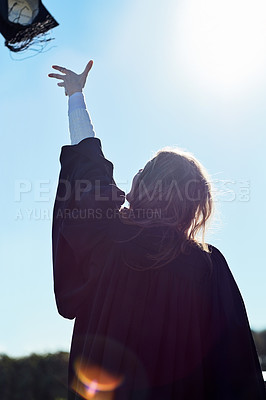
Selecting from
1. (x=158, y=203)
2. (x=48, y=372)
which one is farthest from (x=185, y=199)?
(x=48, y=372)

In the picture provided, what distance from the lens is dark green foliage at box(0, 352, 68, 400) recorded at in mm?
16016

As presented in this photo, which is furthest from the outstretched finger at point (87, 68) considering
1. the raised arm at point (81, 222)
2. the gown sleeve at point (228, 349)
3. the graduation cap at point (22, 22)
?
the graduation cap at point (22, 22)

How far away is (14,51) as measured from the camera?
13.6ft

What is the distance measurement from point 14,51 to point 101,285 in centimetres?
294

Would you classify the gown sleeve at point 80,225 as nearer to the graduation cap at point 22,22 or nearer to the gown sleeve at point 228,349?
the gown sleeve at point 228,349

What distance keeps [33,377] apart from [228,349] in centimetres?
1585

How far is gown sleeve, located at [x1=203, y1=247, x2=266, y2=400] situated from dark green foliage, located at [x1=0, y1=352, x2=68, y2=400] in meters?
14.9

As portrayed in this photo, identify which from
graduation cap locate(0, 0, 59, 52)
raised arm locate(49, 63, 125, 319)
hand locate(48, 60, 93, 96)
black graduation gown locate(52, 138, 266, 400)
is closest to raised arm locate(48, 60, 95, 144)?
hand locate(48, 60, 93, 96)

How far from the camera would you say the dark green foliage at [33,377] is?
52.5ft

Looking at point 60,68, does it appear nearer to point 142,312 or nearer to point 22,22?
point 142,312

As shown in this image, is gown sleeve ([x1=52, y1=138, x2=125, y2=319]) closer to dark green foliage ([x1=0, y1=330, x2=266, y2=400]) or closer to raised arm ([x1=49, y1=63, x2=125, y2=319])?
raised arm ([x1=49, y1=63, x2=125, y2=319])

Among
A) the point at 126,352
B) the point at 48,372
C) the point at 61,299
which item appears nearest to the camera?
the point at 126,352

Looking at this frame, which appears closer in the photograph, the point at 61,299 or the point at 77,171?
the point at 61,299

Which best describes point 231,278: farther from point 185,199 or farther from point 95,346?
point 95,346
